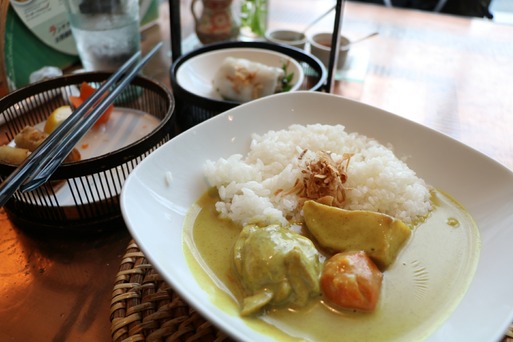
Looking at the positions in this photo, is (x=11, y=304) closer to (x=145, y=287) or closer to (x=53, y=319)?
(x=53, y=319)

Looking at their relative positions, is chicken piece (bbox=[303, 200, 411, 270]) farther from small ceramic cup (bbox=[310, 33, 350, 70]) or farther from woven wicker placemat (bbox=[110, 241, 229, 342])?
small ceramic cup (bbox=[310, 33, 350, 70])

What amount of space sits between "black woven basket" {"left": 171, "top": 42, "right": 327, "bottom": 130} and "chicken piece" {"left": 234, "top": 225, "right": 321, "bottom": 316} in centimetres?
68

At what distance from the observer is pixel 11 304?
110 cm

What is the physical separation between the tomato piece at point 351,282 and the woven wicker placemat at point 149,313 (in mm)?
272

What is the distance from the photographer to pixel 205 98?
154 centimetres

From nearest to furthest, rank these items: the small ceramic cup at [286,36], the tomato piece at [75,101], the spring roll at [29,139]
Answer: the spring roll at [29,139] → the tomato piece at [75,101] → the small ceramic cup at [286,36]

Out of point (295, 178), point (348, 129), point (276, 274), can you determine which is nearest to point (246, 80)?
point (348, 129)

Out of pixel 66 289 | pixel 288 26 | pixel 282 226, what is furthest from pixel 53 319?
pixel 288 26

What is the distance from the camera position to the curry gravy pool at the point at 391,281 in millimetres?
891

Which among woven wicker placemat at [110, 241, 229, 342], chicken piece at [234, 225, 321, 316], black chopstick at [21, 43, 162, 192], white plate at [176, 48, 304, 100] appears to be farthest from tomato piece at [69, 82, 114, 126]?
chicken piece at [234, 225, 321, 316]

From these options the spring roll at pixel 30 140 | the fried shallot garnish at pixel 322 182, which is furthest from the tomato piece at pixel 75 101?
the fried shallot garnish at pixel 322 182

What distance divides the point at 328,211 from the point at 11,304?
87cm

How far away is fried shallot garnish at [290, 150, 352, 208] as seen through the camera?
4.05 feet

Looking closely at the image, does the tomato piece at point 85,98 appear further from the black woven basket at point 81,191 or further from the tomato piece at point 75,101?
the black woven basket at point 81,191
